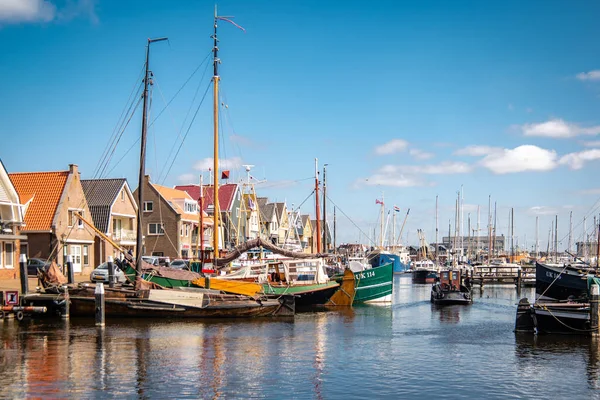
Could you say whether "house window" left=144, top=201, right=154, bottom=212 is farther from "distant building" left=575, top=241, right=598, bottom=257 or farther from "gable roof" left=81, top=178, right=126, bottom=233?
"distant building" left=575, top=241, right=598, bottom=257

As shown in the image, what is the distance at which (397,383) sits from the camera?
21.7m

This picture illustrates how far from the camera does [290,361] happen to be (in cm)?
2530

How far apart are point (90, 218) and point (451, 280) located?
108ft

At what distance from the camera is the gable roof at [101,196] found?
212 feet

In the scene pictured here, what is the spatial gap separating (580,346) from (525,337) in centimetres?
314

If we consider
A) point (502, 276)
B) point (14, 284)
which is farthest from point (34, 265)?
point (502, 276)

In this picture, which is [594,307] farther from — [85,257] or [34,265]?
[85,257]

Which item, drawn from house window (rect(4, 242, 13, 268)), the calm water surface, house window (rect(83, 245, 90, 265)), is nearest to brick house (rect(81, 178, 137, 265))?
house window (rect(83, 245, 90, 265))

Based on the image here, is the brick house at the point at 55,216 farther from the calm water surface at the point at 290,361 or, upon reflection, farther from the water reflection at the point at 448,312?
the water reflection at the point at 448,312

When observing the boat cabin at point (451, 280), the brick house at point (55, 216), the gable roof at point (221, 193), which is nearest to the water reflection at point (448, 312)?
the boat cabin at point (451, 280)

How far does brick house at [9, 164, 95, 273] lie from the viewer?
5509 centimetres

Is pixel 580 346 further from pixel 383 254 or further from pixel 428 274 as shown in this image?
pixel 383 254

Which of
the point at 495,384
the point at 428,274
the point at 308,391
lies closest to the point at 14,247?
the point at 308,391

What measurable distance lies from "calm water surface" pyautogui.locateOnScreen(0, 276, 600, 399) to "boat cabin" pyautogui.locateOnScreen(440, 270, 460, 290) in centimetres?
1364
